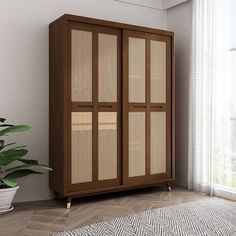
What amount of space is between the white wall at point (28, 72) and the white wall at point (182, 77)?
1.53 m

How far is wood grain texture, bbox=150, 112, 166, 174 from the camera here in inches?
159

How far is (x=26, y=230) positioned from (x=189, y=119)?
241cm

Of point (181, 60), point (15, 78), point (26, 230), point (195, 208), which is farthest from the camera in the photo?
point (181, 60)

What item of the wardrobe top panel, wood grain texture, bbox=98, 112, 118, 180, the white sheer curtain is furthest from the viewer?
the white sheer curtain

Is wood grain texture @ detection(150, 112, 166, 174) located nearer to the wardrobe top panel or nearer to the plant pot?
the wardrobe top panel

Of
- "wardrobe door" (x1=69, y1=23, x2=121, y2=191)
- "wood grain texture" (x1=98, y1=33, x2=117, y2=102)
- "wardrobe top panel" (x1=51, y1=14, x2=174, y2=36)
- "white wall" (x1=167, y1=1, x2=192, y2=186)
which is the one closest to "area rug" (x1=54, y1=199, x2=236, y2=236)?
"wardrobe door" (x1=69, y1=23, x2=121, y2=191)

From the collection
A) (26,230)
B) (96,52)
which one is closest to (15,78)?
(96,52)

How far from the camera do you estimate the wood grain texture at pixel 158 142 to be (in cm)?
405

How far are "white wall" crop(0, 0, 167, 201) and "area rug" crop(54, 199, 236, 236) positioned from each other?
121 cm

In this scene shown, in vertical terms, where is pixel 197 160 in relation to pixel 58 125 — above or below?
below

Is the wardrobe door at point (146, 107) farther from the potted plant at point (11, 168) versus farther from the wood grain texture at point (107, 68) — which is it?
the potted plant at point (11, 168)

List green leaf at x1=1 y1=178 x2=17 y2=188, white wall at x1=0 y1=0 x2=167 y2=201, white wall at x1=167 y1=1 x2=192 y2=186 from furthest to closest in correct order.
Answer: white wall at x1=167 y1=1 x2=192 y2=186 → white wall at x1=0 y1=0 x2=167 y2=201 → green leaf at x1=1 y1=178 x2=17 y2=188

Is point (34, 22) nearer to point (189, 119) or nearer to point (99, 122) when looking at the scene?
point (99, 122)

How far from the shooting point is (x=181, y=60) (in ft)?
14.6
